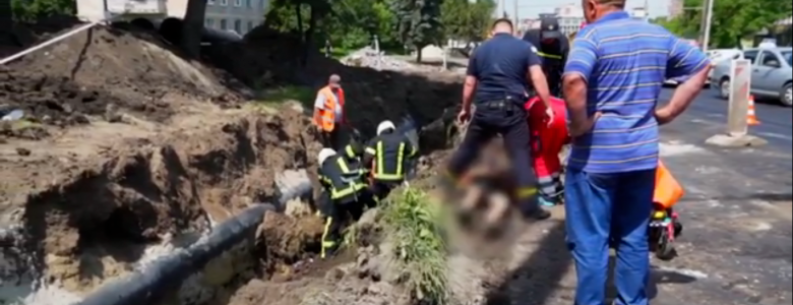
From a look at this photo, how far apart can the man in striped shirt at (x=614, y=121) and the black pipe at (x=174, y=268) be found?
4034mm

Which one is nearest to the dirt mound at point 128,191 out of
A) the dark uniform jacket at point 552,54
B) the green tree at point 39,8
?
the dark uniform jacket at point 552,54

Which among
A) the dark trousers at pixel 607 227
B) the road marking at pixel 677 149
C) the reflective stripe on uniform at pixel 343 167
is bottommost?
the road marking at pixel 677 149

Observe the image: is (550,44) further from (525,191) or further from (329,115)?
(329,115)

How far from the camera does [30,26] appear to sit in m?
14.3

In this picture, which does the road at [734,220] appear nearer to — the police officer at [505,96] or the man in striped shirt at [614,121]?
the man in striped shirt at [614,121]

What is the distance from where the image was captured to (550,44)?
6.91 meters

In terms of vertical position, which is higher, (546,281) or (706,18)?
(706,18)

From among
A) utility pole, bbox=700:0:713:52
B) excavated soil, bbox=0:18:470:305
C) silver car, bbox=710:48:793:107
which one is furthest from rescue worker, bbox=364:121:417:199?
silver car, bbox=710:48:793:107

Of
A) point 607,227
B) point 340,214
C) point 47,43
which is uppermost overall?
point 47,43

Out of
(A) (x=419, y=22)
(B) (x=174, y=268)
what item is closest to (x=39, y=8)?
(A) (x=419, y=22)

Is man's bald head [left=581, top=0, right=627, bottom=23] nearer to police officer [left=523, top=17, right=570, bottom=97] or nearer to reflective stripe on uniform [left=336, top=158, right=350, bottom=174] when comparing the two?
police officer [left=523, top=17, right=570, bottom=97]

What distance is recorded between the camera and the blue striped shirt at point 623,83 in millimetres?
3982

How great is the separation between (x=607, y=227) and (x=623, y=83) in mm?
680

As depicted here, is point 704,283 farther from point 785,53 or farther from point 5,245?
point 785,53
